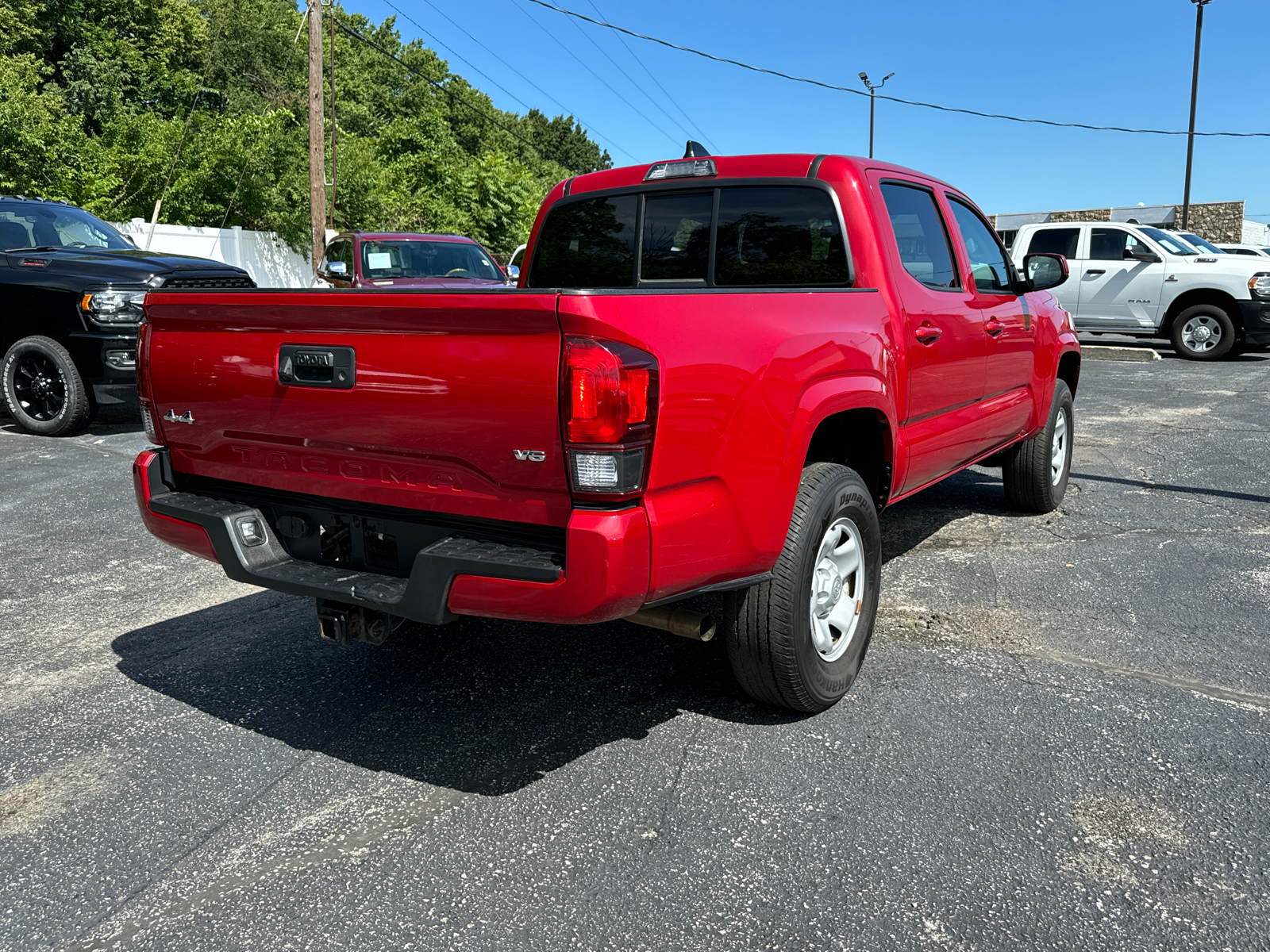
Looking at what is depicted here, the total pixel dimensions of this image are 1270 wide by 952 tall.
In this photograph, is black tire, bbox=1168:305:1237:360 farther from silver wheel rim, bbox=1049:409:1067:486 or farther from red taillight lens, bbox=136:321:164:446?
red taillight lens, bbox=136:321:164:446

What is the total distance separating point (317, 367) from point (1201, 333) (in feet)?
51.8

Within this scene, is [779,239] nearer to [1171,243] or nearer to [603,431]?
[603,431]

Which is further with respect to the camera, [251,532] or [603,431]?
[251,532]

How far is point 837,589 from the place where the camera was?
3588mm

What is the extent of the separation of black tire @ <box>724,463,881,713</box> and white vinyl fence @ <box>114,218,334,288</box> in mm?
19237

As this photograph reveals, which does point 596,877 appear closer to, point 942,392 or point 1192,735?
point 1192,735

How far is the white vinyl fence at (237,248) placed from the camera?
21266 mm

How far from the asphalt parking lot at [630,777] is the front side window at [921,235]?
4.89ft

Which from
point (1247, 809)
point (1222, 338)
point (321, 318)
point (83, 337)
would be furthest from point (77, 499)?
point (1222, 338)

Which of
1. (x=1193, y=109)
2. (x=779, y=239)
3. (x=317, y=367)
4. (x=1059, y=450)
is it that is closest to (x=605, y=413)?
(x=317, y=367)


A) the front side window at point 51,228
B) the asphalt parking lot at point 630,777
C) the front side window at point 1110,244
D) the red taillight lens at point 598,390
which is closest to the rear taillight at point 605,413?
the red taillight lens at point 598,390

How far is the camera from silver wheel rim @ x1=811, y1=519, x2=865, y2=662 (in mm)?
3465

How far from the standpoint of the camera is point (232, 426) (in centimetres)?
330

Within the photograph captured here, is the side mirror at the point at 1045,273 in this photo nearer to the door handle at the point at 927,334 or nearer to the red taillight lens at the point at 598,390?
the door handle at the point at 927,334
